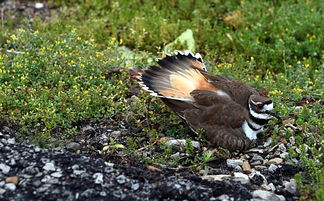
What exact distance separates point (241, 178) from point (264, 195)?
0.43 m

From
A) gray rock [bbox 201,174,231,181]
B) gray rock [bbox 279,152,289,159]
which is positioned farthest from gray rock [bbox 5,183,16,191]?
gray rock [bbox 279,152,289,159]

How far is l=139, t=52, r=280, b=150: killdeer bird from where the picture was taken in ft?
23.3

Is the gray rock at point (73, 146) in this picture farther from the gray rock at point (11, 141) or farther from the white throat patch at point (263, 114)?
the white throat patch at point (263, 114)

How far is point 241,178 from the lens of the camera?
6422mm

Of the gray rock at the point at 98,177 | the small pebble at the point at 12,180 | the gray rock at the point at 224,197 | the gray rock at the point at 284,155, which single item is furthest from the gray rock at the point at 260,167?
the small pebble at the point at 12,180

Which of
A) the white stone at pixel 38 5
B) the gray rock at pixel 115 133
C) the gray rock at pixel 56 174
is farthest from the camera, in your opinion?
the white stone at pixel 38 5

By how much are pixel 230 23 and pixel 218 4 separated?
66 centimetres

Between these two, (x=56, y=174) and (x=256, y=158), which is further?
(x=256, y=158)

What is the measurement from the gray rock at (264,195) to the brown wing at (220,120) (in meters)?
1.02

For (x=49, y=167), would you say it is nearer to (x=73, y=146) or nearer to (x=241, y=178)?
(x=73, y=146)

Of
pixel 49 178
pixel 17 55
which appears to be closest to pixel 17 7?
pixel 17 55

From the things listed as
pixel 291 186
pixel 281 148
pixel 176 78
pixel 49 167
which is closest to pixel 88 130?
pixel 176 78

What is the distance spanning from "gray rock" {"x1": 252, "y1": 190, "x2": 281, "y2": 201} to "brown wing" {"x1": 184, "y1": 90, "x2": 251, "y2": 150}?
102 centimetres

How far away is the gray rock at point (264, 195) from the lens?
6012 mm
